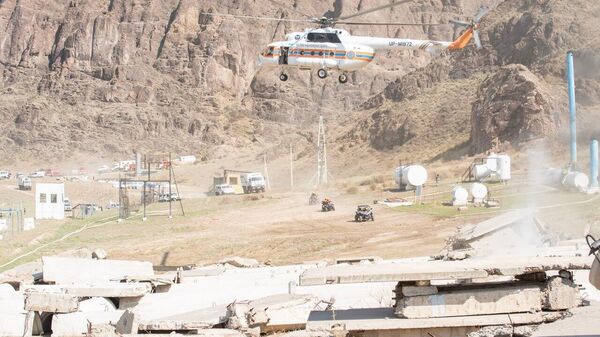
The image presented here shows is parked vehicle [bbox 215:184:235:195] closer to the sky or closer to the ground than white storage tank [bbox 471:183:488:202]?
closer to the sky

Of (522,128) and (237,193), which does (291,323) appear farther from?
(522,128)

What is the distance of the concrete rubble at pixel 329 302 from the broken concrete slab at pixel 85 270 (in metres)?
0.18

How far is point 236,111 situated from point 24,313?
136 metres

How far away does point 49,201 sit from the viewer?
48.8 metres

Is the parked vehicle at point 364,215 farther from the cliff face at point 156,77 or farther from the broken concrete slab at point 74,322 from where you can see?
the cliff face at point 156,77

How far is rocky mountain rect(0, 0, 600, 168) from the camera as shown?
282 ft

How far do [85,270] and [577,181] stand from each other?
25464 mm

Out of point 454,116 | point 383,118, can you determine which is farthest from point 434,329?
point 383,118

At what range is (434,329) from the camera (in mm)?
10664

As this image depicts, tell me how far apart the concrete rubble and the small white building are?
33423mm

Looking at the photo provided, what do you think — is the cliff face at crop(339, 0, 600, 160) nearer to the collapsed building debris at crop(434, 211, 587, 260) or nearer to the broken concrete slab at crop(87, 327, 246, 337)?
the collapsed building debris at crop(434, 211, 587, 260)

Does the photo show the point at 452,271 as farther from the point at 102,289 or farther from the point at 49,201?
the point at 49,201

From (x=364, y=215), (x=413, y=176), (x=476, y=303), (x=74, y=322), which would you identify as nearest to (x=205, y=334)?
(x=74, y=322)

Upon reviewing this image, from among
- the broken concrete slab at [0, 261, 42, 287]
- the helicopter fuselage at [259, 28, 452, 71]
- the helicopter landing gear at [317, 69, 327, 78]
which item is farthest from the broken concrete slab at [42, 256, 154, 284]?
the helicopter fuselage at [259, 28, 452, 71]
